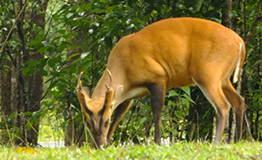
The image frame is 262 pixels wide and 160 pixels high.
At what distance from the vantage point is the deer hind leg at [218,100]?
528 centimetres

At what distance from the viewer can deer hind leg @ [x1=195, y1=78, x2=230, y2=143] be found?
17.3ft

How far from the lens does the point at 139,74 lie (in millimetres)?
5457

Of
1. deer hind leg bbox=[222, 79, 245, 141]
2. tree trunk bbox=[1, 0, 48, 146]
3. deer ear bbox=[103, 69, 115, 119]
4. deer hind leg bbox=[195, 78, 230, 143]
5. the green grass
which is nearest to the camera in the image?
the green grass

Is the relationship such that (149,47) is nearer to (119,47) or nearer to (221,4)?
(119,47)

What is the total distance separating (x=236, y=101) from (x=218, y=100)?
0.56 m

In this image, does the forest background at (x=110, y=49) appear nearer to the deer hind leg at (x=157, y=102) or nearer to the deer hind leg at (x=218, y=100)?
the deer hind leg at (x=157, y=102)

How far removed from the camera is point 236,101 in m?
5.74

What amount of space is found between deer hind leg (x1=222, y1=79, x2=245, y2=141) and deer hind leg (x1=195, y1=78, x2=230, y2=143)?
398mm

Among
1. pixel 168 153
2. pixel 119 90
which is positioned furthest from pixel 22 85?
pixel 168 153

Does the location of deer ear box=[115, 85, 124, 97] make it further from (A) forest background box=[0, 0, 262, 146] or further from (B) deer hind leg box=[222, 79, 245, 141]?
(B) deer hind leg box=[222, 79, 245, 141]

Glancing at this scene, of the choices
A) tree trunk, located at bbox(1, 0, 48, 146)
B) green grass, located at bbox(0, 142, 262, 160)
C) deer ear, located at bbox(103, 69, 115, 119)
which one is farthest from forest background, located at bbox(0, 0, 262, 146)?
green grass, located at bbox(0, 142, 262, 160)

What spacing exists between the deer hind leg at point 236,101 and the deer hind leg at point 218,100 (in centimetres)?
40

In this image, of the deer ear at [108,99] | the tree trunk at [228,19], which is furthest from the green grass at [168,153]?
the tree trunk at [228,19]

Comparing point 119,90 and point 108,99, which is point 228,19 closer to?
point 119,90
